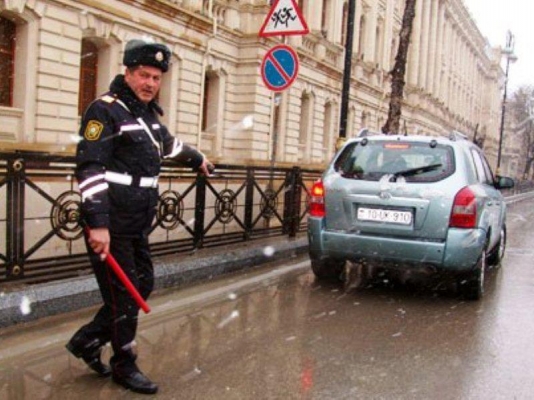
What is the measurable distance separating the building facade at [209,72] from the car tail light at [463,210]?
3.40 m

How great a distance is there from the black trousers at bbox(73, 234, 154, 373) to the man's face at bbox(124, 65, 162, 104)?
33.8 inches

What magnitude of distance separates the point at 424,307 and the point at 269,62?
4620 mm

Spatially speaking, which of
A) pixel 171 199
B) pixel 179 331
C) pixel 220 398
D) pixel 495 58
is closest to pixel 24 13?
pixel 171 199

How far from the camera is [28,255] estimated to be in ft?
16.7

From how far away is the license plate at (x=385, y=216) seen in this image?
6012 mm

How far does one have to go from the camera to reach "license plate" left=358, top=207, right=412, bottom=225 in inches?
237

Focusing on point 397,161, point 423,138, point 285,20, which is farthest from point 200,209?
point 285,20

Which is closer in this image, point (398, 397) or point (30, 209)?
point (398, 397)

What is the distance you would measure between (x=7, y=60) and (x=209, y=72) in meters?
A: 8.95

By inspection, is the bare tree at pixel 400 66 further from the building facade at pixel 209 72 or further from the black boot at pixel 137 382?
the black boot at pixel 137 382

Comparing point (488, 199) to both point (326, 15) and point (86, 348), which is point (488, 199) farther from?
point (326, 15)

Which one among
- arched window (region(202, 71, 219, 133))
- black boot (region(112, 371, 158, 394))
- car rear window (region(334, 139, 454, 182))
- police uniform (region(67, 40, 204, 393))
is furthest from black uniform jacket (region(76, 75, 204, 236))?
arched window (region(202, 71, 219, 133))

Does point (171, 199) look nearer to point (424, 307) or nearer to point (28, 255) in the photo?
point (28, 255)

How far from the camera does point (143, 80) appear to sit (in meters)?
3.53
